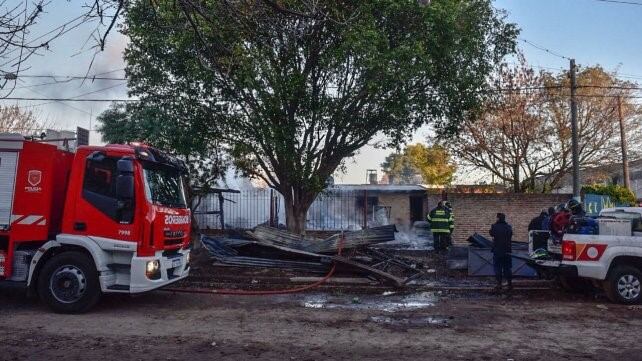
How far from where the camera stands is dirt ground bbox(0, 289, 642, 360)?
23.1ft

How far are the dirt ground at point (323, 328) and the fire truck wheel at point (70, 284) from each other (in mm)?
214

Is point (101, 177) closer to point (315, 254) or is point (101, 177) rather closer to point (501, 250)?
point (315, 254)

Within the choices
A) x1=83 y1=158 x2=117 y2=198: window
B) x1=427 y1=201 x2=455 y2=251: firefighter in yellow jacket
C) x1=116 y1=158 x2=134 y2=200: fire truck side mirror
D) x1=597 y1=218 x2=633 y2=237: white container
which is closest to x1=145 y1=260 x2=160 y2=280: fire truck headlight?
x1=116 y1=158 x2=134 y2=200: fire truck side mirror

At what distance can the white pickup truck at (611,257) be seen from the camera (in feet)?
34.3

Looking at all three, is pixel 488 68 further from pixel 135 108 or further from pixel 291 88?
pixel 135 108

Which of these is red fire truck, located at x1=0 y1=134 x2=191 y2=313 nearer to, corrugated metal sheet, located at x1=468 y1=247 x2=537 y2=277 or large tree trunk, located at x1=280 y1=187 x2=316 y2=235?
corrugated metal sheet, located at x1=468 y1=247 x2=537 y2=277

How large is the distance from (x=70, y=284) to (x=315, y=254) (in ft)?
19.3

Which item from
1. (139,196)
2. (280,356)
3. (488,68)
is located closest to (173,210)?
(139,196)

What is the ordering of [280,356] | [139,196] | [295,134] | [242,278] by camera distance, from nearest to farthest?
[280,356]
[139,196]
[242,278]
[295,134]

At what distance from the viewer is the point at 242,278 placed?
531 inches

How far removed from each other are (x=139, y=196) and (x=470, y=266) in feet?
27.7

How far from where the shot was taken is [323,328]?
8.45 m

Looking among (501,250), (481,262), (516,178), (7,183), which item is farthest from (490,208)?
(7,183)

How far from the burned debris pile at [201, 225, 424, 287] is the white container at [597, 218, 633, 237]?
4177mm
